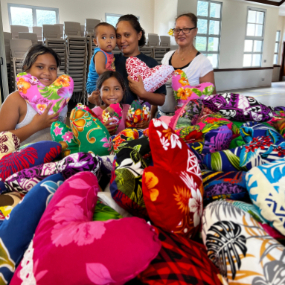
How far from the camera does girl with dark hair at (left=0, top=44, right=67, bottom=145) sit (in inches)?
45.6

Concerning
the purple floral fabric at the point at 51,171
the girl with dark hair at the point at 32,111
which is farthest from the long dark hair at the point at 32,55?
the purple floral fabric at the point at 51,171

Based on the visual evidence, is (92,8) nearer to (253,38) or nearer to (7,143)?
(253,38)

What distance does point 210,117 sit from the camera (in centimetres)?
97

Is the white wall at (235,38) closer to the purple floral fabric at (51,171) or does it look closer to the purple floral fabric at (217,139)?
the purple floral fabric at (217,139)

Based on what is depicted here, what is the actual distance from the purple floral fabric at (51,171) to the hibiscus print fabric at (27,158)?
0.18 feet

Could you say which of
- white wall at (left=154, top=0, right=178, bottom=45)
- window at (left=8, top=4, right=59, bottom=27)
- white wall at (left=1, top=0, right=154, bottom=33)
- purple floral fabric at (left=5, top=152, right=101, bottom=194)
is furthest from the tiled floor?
window at (left=8, top=4, right=59, bottom=27)

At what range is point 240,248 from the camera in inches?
16.7

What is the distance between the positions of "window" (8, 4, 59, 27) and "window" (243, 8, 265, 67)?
6.44 metres

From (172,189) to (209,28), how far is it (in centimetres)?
881

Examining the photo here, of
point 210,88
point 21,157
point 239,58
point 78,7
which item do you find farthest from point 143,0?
point 21,157

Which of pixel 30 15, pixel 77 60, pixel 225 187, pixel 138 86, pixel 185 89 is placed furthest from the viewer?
pixel 30 15

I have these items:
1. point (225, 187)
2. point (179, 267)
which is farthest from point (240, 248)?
point (225, 187)

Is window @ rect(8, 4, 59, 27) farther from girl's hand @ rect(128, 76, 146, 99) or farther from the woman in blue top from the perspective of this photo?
girl's hand @ rect(128, 76, 146, 99)

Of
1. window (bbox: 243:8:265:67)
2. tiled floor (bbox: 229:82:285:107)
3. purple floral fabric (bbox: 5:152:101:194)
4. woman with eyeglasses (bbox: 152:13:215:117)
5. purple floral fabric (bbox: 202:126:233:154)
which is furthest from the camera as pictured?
window (bbox: 243:8:265:67)
